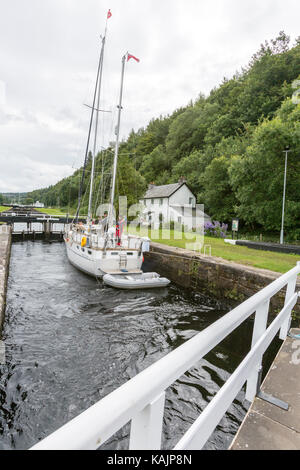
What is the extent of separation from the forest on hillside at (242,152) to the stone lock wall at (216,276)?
702 centimetres

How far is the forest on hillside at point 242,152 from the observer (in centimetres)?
2073

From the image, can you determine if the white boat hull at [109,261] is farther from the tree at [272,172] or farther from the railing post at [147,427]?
the tree at [272,172]

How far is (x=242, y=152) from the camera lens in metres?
31.2

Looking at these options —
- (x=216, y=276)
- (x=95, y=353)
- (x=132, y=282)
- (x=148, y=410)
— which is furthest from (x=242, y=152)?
(x=148, y=410)

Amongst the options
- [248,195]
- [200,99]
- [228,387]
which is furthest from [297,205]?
[200,99]

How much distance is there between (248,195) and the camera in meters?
Result: 22.7

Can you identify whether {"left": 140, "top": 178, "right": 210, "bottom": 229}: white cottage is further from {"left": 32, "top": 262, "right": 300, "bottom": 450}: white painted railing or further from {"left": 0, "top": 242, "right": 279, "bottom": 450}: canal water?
{"left": 32, "top": 262, "right": 300, "bottom": 450}: white painted railing

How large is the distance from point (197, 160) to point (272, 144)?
26655mm

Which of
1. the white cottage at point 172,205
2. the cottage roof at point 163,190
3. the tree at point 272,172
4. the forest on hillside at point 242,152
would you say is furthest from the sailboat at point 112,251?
the cottage roof at point 163,190

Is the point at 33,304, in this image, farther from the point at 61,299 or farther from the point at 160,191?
the point at 160,191

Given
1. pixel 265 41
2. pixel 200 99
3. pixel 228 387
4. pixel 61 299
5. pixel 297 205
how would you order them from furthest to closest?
pixel 200 99 < pixel 265 41 < pixel 297 205 < pixel 61 299 < pixel 228 387

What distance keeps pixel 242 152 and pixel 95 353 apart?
1204 inches

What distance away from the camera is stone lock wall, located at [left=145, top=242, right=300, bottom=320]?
901 centimetres
